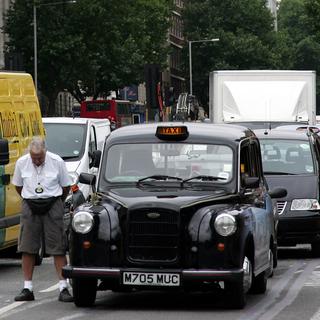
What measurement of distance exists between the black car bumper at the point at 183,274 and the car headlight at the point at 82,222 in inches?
14.1

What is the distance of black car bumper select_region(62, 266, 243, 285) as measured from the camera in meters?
10.9

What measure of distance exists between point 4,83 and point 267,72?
13670mm

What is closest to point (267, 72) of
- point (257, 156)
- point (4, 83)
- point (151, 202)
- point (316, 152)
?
point (316, 152)

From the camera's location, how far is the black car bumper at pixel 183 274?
35.9ft

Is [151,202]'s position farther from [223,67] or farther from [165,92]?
[223,67]

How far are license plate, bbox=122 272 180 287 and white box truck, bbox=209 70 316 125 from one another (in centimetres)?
1728

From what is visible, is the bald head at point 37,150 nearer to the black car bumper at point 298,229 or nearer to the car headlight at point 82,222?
the car headlight at point 82,222

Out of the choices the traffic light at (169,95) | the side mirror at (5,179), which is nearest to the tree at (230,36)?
the traffic light at (169,95)

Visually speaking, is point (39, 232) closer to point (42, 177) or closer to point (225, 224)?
point (42, 177)

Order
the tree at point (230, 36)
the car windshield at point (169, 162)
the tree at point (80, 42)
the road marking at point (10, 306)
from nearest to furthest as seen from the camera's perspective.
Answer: the road marking at point (10, 306) → the car windshield at point (169, 162) → the tree at point (80, 42) → the tree at point (230, 36)

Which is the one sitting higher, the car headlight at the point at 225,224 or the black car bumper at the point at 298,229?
the car headlight at the point at 225,224

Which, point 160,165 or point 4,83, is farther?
point 4,83

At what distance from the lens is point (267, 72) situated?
2869 centimetres

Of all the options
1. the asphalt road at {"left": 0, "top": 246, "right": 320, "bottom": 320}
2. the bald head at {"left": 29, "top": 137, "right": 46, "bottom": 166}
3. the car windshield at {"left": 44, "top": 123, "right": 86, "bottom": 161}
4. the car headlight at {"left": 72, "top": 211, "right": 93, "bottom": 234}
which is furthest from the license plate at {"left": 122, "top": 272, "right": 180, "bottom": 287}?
the car windshield at {"left": 44, "top": 123, "right": 86, "bottom": 161}
